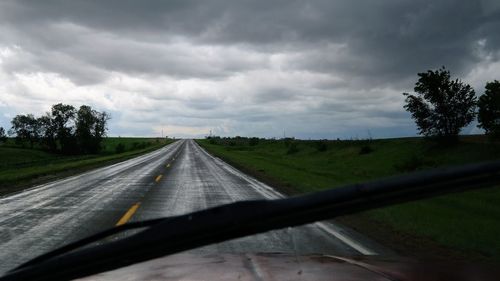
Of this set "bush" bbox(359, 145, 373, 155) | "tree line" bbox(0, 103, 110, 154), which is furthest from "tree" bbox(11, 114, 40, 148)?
"bush" bbox(359, 145, 373, 155)

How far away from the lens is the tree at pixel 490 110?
27766 millimetres

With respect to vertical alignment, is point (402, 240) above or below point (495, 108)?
below

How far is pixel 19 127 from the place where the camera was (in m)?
124

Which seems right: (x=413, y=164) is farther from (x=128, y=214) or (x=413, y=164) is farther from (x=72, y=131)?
(x=72, y=131)

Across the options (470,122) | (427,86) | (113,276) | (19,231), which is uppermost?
(427,86)

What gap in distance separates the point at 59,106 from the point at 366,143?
80.4 metres

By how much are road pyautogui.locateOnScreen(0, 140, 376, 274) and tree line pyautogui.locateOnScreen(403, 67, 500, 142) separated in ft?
51.6

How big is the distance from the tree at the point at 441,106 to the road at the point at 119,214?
15881 millimetres

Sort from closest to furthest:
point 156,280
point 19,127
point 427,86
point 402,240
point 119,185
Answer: point 156,280 → point 402,240 → point 119,185 → point 427,86 → point 19,127

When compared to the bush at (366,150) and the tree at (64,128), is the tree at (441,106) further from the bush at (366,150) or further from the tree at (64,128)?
the tree at (64,128)

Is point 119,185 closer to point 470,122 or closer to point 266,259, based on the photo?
point 266,259

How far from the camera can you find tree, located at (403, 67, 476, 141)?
101ft

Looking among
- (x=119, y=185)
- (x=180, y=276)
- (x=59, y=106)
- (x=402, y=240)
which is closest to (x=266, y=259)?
(x=180, y=276)

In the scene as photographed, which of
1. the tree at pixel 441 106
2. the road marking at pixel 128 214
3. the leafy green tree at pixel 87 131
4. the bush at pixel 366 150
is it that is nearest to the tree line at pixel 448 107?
the tree at pixel 441 106
